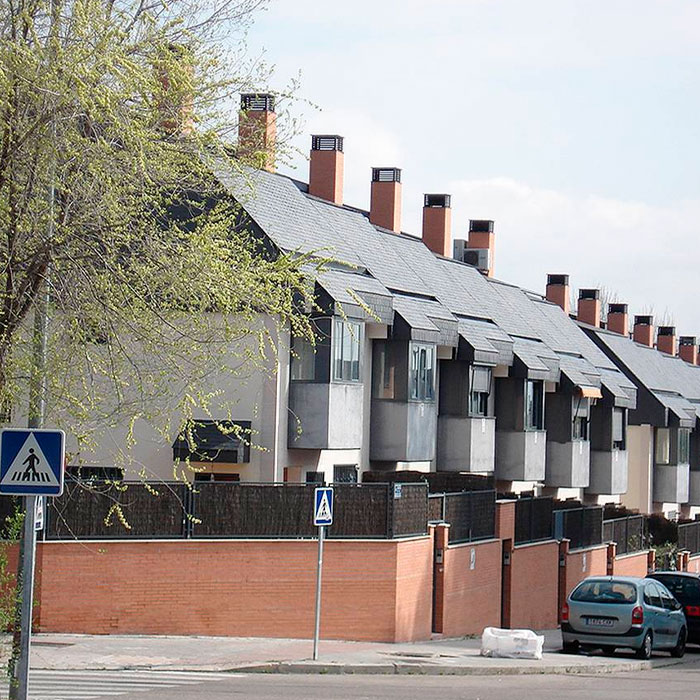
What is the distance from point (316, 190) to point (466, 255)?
17.8 metres

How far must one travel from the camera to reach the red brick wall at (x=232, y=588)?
22.6 meters

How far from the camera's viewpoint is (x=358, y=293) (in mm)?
34531

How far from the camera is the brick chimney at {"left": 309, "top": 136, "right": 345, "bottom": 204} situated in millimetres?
43594

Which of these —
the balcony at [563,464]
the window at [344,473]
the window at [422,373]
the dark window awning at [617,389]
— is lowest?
the window at [344,473]

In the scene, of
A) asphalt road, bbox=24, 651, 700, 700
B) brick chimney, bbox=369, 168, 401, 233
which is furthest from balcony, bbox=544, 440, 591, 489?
asphalt road, bbox=24, 651, 700, 700

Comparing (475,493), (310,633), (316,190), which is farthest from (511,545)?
(316,190)

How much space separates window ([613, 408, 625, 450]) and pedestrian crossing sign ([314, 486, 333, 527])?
35.4 metres

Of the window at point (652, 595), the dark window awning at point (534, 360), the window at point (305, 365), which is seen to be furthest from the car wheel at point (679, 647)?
the dark window awning at point (534, 360)

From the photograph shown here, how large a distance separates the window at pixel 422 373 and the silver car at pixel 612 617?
39.3ft

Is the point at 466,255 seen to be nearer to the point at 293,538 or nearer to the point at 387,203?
the point at 387,203

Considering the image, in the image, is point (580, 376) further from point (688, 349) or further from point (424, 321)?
point (688, 349)

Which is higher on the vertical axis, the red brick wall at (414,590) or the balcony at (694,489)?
the balcony at (694,489)

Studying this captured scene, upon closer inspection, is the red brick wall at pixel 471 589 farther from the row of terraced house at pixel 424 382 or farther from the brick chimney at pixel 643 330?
the brick chimney at pixel 643 330

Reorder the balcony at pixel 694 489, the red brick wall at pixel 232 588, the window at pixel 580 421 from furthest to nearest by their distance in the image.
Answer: the balcony at pixel 694 489 → the window at pixel 580 421 → the red brick wall at pixel 232 588
